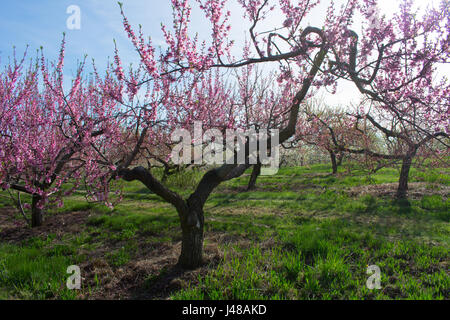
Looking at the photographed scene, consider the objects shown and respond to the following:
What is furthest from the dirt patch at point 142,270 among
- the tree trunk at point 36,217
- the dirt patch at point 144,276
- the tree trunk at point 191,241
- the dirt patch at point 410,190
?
the dirt patch at point 410,190

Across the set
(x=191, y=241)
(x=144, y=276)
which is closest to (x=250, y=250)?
(x=191, y=241)

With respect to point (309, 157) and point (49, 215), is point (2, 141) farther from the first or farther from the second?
point (309, 157)

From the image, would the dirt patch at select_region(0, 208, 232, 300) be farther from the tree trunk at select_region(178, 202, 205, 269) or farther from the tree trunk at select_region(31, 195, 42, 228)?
the tree trunk at select_region(31, 195, 42, 228)

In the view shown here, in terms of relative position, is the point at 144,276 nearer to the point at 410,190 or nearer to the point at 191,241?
the point at 191,241

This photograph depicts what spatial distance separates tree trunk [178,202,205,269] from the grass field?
181 mm

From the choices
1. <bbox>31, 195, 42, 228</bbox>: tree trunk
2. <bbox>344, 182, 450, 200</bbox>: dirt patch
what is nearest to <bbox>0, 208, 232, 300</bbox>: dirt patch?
<bbox>31, 195, 42, 228</bbox>: tree trunk

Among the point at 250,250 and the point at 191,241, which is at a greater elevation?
the point at 191,241

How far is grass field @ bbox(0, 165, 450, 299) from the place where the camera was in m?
3.38

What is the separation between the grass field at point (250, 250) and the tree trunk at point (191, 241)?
181 millimetres

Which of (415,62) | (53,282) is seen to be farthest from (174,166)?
(415,62)

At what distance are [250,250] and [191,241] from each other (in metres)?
1.09

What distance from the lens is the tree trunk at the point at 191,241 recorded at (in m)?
4.14

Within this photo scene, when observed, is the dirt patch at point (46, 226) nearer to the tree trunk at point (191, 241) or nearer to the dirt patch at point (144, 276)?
the dirt patch at point (144, 276)

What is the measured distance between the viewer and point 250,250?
4543mm
